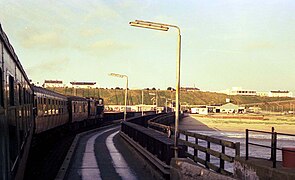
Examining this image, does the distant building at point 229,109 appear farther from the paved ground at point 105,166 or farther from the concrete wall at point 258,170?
the concrete wall at point 258,170

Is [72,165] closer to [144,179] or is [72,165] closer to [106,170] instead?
[106,170]

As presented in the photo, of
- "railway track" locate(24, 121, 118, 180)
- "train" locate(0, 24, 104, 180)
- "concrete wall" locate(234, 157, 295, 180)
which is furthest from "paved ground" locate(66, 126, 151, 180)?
"concrete wall" locate(234, 157, 295, 180)

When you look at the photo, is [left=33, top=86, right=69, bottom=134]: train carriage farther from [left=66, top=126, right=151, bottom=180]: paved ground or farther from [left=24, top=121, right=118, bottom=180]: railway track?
[left=66, top=126, right=151, bottom=180]: paved ground

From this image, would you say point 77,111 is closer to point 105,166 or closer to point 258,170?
point 105,166

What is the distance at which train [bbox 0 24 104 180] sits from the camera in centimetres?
620

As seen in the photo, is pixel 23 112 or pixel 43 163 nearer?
pixel 23 112

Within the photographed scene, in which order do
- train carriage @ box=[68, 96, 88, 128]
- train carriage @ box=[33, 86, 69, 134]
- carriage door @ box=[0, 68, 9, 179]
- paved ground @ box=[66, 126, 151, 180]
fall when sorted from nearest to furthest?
1. carriage door @ box=[0, 68, 9, 179]
2. paved ground @ box=[66, 126, 151, 180]
3. train carriage @ box=[33, 86, 69, 134]
4. train carriage @ box=[68, 96, 88, 128]

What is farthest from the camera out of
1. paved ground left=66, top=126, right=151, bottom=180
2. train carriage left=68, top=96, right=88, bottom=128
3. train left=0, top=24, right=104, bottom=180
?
train carriage left=68, top=96, right=88, bottom=128

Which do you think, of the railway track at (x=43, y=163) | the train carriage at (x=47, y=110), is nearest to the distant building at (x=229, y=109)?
the train carriage at (x=47, y=110)

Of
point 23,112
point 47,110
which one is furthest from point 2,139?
point 47,110

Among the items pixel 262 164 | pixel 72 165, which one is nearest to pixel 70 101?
pixel 72 165

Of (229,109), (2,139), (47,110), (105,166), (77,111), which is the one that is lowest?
(229,109)

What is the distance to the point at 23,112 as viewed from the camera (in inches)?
429

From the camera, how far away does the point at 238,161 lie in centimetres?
1128
